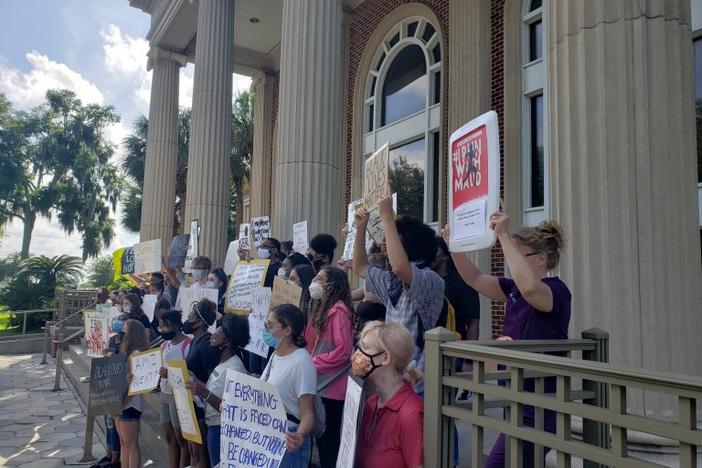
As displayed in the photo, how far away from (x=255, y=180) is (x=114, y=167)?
32.2 m

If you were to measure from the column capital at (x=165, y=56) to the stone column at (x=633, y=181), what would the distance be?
14.8 metres

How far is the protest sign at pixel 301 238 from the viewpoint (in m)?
6.31

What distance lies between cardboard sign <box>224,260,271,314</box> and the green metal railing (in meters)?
3.55

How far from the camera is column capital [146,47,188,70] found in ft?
52.1

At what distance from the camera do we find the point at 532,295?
2193 millimetres

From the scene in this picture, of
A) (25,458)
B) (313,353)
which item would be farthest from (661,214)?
(25,458)

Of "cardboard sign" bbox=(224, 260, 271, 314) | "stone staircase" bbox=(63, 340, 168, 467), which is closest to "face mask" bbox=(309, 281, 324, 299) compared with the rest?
"cardboard sign" bbox=(224, 260, 271, 314)

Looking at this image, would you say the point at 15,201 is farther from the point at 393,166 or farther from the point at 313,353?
the point at 313,353

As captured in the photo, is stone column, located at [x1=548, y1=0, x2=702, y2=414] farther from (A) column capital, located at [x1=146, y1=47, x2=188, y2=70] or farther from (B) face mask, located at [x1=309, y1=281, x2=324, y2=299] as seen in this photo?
(A) column capital, located at [x1=146, y1=47, x2=188, y2=70]

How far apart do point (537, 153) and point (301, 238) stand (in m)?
4.49

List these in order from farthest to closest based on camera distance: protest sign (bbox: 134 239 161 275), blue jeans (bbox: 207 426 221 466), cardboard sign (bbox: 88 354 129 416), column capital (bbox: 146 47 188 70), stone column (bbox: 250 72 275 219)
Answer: stone column (bbox: 250 72 275 219) < column capital (bbox: 146 47 188 70) < protest sign (bbox: 134 239 161 275) < cardboard sign (bbox: 88 354 129 416) < blue jeans (bbox: 207 426 221 466)

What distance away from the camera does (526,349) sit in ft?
6.77

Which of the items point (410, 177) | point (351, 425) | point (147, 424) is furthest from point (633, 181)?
point (410, 177)

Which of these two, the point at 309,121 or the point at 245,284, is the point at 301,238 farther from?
the point at 309,121
